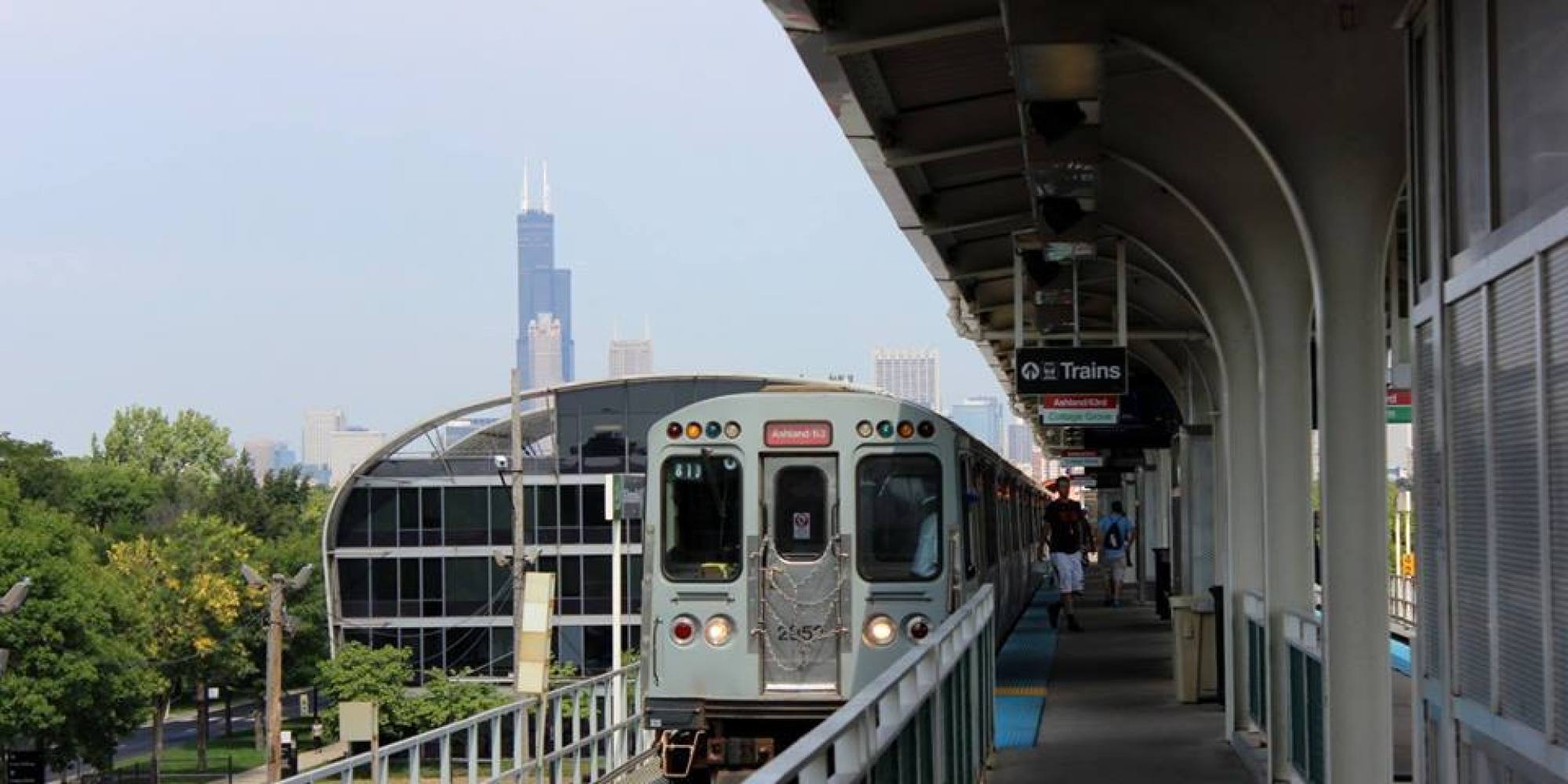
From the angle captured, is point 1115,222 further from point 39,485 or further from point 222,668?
point 39,485

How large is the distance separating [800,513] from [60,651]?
180 feet

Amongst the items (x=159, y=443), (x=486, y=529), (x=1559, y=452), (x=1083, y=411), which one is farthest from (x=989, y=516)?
(x=159, y=443)

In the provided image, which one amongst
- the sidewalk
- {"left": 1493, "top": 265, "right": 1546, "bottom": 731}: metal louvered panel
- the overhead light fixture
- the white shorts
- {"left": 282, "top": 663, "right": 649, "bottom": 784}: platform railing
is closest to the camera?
{"left": 1493, "top": 265, "right": 1546, "bottom": 731}: metal louvered panel

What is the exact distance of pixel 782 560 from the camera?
615 inches

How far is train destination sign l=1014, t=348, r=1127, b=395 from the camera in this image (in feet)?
57.4

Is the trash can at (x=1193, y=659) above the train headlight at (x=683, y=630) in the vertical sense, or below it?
below

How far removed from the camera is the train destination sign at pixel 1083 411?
2014 cm

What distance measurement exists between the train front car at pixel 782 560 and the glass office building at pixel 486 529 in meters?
47.8

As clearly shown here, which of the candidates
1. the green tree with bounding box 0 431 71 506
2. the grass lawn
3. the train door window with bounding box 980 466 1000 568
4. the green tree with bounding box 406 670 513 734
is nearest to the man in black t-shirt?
the train door window with bounding box 980 466 1000 568

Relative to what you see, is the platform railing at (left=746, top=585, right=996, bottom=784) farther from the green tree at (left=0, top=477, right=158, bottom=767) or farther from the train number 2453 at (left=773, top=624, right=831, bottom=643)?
the green tree at (left=0, top=477, right=158, bottom=767)

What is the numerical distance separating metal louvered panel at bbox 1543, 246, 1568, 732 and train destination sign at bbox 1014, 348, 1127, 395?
39.0 feet

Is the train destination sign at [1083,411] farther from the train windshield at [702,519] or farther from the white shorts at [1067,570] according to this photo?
the white shorts at [1067,570]

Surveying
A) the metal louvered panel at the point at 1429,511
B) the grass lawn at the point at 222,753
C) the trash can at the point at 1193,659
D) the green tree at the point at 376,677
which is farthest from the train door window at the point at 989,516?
the grass lawn at the point at 222,753

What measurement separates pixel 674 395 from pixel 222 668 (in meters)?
31.0
